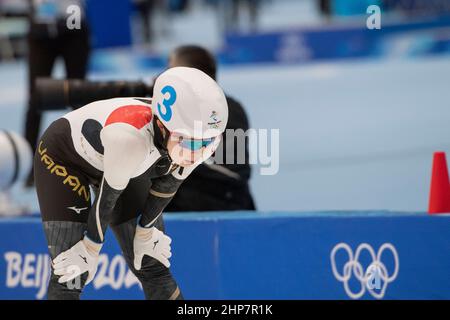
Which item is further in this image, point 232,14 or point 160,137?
point 232,14

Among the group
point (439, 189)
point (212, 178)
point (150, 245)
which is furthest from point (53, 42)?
point (439, 189)

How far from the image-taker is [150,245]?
4.33 meters

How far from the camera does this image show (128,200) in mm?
4387

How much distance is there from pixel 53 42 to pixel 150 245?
382 cm

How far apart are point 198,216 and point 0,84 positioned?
11.4 meters

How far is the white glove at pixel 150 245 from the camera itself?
4.30m

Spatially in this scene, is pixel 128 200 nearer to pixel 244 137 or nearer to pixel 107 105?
pixel 107 105

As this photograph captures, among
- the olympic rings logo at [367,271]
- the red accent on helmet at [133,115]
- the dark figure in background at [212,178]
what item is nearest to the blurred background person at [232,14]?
the dark figure in background at [212,178]

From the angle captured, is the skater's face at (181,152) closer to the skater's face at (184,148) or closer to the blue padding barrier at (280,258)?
the skater's face at (184,148)

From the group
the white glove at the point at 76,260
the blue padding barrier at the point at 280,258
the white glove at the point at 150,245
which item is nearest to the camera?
the white glove at the point at 76,260

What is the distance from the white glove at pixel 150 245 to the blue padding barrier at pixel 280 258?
2.36ft

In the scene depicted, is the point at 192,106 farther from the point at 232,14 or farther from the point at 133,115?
the point at 232,14

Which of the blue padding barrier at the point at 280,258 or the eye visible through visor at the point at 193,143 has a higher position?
the eye visible through visor at the point at 193,143

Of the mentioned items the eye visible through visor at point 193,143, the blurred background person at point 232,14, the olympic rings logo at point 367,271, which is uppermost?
the eye visible through visor at point 193,143
